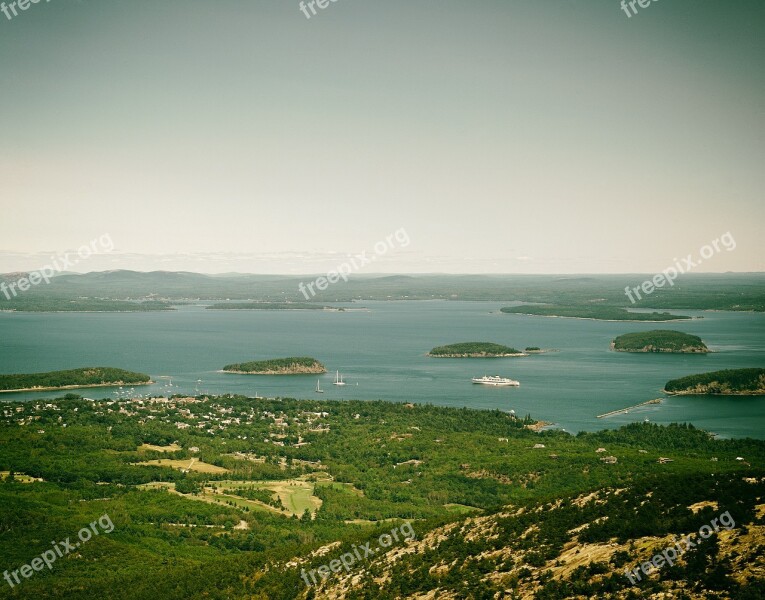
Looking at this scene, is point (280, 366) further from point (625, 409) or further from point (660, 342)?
point (660, 342)

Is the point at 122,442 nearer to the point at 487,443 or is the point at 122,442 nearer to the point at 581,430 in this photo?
the point at 487,443

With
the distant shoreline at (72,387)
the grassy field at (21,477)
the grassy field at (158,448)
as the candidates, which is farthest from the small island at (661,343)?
the grassy field at (21,477)

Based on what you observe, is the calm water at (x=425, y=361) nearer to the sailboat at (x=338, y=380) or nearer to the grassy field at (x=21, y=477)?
the sailboat at (x=338, y=380)

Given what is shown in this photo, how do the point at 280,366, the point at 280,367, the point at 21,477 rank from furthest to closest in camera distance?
1. the point at 280,366
2. the point at 280,367
3. the point at 21,477

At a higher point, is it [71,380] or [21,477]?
[71,380]

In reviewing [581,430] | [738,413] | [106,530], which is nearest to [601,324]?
[738,413]

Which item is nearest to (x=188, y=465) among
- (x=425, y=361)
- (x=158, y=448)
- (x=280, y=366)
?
(x=158, y=448)
